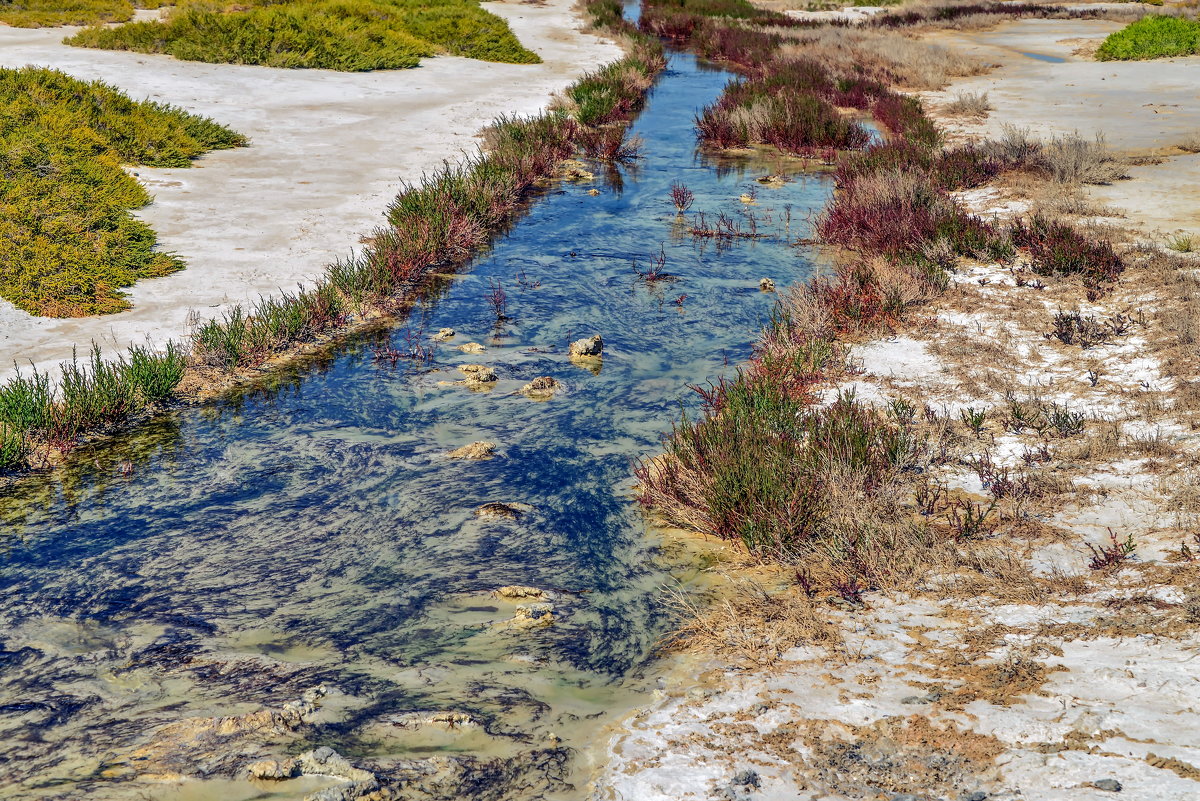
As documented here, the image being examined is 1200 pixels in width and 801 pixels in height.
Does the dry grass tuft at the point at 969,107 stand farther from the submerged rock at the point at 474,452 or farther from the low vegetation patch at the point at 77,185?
the submerged rock at the point at 474,452

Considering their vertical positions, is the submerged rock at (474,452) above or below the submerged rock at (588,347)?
below

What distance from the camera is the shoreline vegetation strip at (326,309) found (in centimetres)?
640

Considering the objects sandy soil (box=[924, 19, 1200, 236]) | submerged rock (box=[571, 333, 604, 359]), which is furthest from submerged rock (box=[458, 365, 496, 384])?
sandy soil (box=[924, 19, 1200, 236])

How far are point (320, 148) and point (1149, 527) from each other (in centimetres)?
1319

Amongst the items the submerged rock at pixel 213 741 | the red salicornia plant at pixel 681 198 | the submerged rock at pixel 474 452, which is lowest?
the submerged rock at pixel 213 741

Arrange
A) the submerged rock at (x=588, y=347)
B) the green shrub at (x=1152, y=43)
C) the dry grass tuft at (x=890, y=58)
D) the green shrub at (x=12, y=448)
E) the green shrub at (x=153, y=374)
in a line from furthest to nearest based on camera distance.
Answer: the green shrub at (x=1152, y=43), the dry grass tuft at (x=890, y=58), the submerged rock at (x=588, y=347), the green shrub at (x=153, y=374), the green shrub at (x=12, y=448)

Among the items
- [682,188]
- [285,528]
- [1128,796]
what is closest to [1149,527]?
[1128,796]

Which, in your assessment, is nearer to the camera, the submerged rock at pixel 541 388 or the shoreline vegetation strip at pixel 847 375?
the shoreline vegetation strip at pixel 847 375

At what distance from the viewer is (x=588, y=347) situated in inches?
326

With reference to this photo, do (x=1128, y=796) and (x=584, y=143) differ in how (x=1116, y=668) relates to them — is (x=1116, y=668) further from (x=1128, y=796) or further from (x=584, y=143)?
(x=584, y=143)

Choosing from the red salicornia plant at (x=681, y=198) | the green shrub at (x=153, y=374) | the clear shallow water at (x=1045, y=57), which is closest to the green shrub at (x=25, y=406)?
the green shrub at (x=153, y=374)

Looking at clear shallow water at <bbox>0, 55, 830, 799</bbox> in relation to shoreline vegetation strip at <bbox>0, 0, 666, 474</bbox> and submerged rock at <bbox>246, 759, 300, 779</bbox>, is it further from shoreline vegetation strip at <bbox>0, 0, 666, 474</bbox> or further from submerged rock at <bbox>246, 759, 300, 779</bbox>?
shoreline vegetation strip at <bbox>0, 0, 666, 474</bbox>

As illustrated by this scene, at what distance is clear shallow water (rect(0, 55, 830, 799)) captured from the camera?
3.73m

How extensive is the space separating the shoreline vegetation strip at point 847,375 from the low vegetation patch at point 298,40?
9.34m
